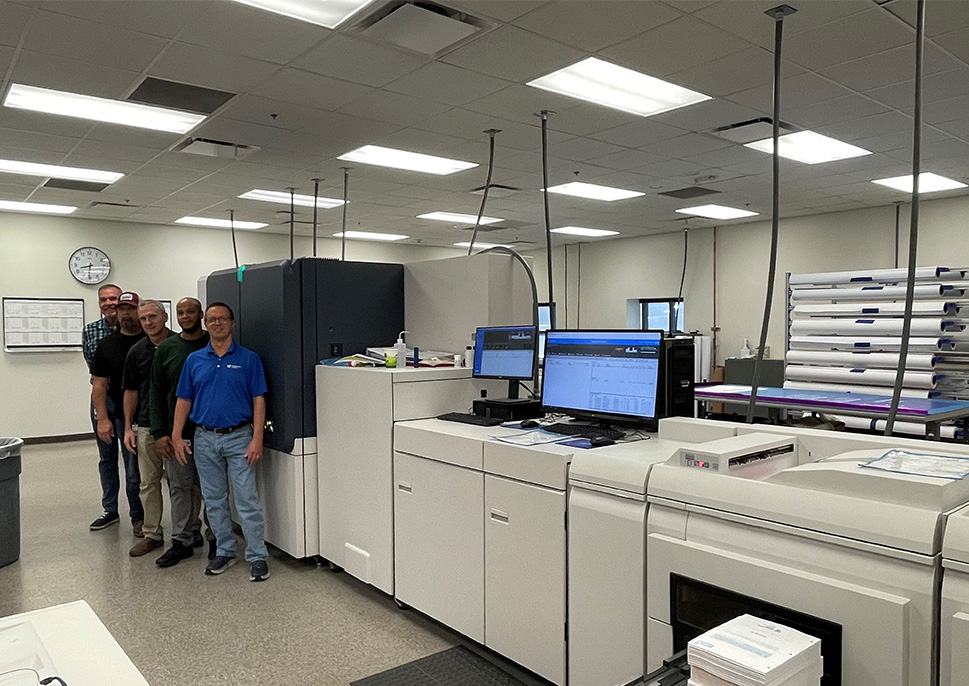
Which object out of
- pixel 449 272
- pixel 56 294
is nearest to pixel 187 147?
pixel 449 272

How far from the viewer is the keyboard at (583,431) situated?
251 centimetres

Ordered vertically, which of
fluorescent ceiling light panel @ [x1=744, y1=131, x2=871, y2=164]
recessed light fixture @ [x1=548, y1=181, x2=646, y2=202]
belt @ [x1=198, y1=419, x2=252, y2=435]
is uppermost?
fluorescent ceiling light panel @ [x1=744, y1=131, x2=871, y2=164]

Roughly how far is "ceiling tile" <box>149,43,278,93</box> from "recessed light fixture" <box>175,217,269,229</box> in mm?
4849

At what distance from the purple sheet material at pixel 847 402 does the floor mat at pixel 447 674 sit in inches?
79.9

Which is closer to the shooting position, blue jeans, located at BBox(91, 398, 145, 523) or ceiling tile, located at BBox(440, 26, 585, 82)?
ceiling tile, located at BBox(440, 26, 585, 82)

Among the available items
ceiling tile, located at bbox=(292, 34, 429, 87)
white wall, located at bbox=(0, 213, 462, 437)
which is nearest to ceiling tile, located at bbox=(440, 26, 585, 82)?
ceiling tile, located at bbox=(292, 34, 429, 87)

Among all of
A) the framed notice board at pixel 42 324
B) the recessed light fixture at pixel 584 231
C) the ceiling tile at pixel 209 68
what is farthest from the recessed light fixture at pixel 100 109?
the recessed light fixture at pixel 584 231

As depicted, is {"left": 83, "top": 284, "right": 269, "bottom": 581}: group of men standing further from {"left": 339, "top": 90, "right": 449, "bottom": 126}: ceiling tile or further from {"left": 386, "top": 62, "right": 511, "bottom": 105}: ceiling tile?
{"left": 386, "top": 62, "right": 511, "bottom": 105}: ceiling tile

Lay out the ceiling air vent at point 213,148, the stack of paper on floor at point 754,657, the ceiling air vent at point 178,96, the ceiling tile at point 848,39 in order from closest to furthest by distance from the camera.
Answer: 1. the stack of paper on floor at point 754,657
2. the ceiling tile at point 848,39
3. the ceiling air vent at point 178,96
4. the ceiling air vent at point 213,148

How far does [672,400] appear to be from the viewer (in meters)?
2.47

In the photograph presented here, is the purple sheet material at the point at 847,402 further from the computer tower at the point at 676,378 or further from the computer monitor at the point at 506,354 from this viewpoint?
the computer monitor at the point at 506,354

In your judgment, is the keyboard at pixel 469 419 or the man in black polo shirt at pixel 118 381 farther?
the man in black polo shirt at pixel 118 381

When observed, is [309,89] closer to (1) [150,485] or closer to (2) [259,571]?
(1) [150,485]

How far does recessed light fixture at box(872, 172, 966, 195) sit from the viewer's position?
6.41 metres
